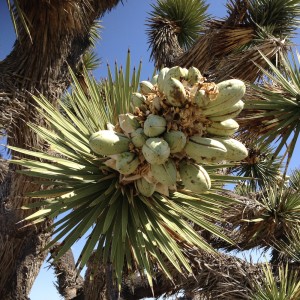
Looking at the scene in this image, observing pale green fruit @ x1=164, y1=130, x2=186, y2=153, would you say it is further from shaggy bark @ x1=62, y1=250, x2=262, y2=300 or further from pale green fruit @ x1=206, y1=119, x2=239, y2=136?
shaggy bark @ x1=62, y1=250, x2=262, y2=300

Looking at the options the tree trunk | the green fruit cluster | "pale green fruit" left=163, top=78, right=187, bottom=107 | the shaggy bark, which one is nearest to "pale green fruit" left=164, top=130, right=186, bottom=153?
the green fruit cluster

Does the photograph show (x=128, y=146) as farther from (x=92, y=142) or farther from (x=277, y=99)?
(x=277, y=99)

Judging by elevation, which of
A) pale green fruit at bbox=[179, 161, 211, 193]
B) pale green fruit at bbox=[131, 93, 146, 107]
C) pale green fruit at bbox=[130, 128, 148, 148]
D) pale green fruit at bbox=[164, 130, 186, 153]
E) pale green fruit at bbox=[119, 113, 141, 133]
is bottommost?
pale green fruit at bbox=[179, 161, 211, 193]

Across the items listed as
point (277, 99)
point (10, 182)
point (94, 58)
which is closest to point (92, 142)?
point (277, 99)

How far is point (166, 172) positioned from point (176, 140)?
0.12 metres

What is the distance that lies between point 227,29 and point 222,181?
282cm

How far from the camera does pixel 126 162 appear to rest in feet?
5.18

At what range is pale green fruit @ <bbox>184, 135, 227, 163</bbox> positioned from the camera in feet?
4.80

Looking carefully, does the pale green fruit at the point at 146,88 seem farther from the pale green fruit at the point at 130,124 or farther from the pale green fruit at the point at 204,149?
the pale green fruit at the point at 204,149

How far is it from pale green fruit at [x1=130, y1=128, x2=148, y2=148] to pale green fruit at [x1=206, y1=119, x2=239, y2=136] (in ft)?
0.82

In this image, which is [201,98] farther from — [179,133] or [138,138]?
[138,138]

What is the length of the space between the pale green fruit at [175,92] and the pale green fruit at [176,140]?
0.11 meters

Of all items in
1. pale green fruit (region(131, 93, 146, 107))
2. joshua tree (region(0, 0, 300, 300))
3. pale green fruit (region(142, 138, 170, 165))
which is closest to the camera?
pale green fruit (region(142, 138, 170, 165))

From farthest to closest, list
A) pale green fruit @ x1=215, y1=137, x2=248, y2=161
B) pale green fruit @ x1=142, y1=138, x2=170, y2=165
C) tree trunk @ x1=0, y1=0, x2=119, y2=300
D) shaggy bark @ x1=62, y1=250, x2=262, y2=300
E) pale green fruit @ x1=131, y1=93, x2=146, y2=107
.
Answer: shaggy bark @ x1=62, y1=250, x2=262, y2=300 → tree trunk @ x1=0, y1=0, x2=119, y2=300 → pale green fruit @ x1=131, y1=93, x2=146, y2=107 → pale green fruit @ x1=215, y1=137, x2=248, y2=161 → pale green fruit @ x1=142, y1=138, x2=170, y2=165
